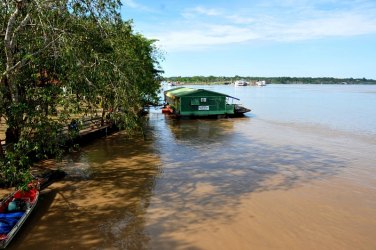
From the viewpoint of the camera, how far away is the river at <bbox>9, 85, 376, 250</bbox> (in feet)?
Result: 38.1

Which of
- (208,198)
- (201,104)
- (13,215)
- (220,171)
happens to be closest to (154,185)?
(208,198)

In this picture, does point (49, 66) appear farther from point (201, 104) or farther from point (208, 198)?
point (201, 104)

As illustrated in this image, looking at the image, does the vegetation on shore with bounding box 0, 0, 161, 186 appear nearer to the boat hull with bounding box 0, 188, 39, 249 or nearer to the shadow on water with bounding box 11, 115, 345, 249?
the boat hull with bounding box 0, 188, 39, 249

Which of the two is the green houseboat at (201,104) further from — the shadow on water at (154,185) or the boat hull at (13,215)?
the boat hull at (13,215)

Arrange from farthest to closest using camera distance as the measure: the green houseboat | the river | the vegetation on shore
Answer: the green houseboat
the vegetation on shore
the river

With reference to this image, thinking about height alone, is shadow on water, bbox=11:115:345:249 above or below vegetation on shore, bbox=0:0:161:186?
below

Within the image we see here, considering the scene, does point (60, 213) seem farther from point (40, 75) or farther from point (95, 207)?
point (40, 75)

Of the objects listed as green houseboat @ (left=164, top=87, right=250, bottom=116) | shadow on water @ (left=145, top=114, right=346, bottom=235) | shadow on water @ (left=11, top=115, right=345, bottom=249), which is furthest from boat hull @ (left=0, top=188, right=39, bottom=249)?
green houseboat @ (left=164, top=87, right=250, bottom=116)

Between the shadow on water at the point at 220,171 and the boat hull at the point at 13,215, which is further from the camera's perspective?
the shadow on water at the point at 220,171

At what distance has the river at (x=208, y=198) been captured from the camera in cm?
1162

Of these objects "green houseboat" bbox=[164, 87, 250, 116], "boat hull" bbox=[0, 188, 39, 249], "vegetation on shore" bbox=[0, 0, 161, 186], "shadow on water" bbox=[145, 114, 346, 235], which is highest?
"vegetation on shore" bbox=[0, 0, 161, 186]

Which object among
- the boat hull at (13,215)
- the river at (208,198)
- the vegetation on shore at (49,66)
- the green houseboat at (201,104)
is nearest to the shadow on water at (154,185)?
the river at (208,198)

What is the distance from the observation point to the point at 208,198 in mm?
15523

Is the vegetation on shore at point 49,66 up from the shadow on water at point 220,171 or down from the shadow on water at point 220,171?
up
